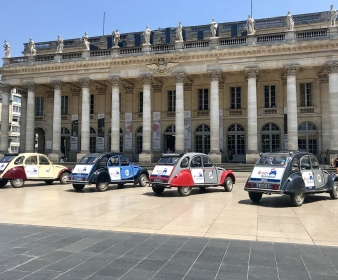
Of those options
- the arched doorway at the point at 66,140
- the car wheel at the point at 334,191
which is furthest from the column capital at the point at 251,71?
the arched doorway at the point at 66,140

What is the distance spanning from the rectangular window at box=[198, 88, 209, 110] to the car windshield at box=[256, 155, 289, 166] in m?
20.6

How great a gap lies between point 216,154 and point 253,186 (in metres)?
16.5

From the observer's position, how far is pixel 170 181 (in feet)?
43.5

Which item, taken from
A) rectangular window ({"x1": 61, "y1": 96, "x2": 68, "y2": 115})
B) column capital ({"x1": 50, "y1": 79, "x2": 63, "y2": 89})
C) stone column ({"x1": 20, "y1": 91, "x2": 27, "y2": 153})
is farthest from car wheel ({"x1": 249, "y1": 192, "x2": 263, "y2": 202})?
stone column ({"x1": 20, "y1": 91, "x2": 27, "y2": 153})

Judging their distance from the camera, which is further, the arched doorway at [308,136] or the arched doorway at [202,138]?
the arched doorway at [202,138]

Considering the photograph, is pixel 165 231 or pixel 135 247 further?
pixel 165 231

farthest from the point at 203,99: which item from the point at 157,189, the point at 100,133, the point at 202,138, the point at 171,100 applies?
the point at 157,189

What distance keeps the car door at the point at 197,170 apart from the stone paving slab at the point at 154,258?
7200 millimetres

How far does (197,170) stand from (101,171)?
15.3 feet

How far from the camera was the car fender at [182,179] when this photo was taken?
13320 millimetres

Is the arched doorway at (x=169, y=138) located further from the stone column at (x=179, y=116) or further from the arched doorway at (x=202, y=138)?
the stone column at (x=179, y=116)

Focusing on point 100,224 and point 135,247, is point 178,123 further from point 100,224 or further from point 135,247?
point 135,247

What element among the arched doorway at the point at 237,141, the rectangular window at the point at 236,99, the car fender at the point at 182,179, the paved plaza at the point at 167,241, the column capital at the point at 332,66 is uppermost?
the column capital at the point at 332,66

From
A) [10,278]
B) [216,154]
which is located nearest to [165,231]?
[10,278]
